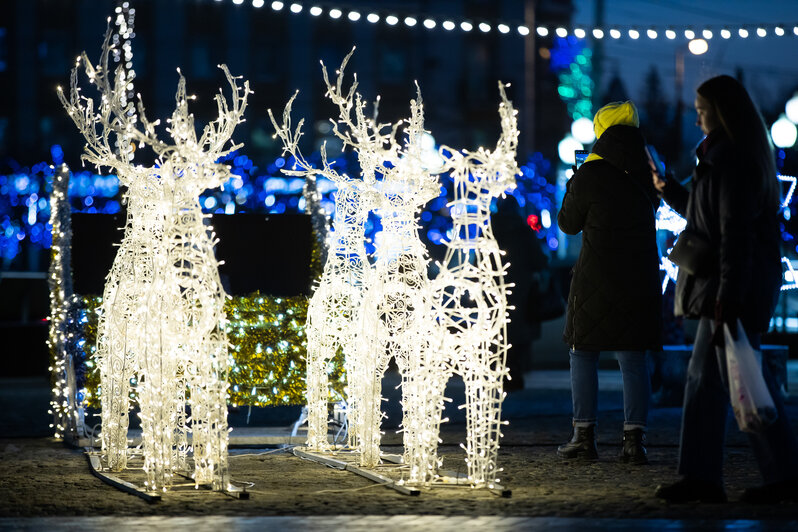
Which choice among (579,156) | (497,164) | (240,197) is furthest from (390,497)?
(240,197)

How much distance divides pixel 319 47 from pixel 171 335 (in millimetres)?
36733

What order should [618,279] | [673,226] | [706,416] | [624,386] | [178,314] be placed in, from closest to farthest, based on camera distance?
[706,416] < [178,314] < [618,279] < [624,386] < [673,226]

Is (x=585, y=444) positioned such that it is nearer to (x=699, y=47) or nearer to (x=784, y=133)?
(x=699, y=47)

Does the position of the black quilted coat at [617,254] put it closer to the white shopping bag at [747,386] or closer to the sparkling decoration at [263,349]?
the white shopping bag at [747,386]

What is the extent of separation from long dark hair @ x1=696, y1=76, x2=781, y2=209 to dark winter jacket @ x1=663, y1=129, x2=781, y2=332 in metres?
0.05

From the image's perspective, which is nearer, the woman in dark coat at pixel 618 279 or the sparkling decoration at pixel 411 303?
the sparkling decoration at pixel 411 303

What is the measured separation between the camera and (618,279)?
7.27 meters

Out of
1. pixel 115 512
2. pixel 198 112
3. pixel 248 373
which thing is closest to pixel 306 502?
pixel 115 512

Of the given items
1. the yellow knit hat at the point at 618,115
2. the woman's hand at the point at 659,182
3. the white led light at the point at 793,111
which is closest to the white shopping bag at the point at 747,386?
the woman's hand at the point at 659,182

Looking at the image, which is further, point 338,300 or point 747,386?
point 338,300

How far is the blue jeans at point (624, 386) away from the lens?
733 cm

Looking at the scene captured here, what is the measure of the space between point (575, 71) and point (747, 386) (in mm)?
25606

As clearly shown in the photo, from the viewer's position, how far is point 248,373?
9.09 m

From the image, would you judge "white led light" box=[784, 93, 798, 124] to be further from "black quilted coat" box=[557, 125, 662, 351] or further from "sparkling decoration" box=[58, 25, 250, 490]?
"sparkling decoration" box=[58, 25, 250, 490]
